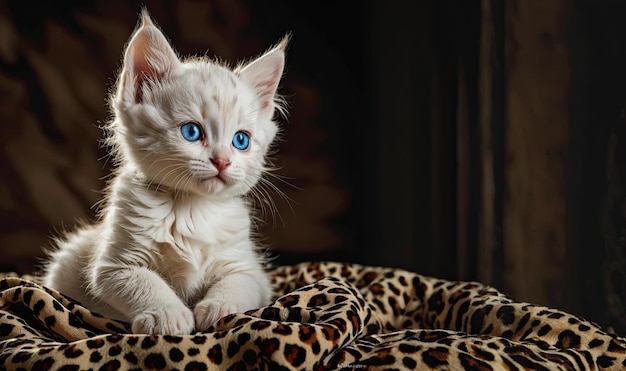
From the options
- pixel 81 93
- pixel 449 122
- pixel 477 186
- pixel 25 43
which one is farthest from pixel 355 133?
pixel 25 43

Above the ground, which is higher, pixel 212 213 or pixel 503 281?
pixel 212 213

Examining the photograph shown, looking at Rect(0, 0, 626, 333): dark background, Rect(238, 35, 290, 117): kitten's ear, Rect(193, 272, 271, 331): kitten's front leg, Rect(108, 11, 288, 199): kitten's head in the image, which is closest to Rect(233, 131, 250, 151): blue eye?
Rect(108, 11, 288, 199): kitten's head

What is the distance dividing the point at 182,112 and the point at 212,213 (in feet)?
0.83

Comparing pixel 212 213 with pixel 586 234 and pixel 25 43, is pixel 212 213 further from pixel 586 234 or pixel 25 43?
pixel 25 43

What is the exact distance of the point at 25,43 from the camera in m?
2.27

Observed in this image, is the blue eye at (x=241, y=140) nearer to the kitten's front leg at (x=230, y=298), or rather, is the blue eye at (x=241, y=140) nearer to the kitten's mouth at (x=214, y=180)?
the kitten's mouth at (x=214, y=180)

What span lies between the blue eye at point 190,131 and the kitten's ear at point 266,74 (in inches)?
8.8

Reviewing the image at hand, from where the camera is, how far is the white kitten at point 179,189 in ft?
3.99

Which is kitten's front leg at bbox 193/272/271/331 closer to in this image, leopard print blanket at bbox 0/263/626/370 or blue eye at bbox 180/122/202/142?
leopard print blanket at bbox 0/263/626/370

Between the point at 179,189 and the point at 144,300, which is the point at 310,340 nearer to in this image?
the point at 144,300

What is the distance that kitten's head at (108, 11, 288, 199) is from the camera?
48.4 inches

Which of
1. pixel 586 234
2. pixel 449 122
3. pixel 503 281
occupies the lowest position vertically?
pixel 503 281

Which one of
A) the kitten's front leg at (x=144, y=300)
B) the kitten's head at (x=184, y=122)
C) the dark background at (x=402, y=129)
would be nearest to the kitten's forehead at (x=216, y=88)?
the kitten's head at (x=184, y=122)

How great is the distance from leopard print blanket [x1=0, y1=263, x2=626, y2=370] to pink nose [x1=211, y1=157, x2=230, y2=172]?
30cm
